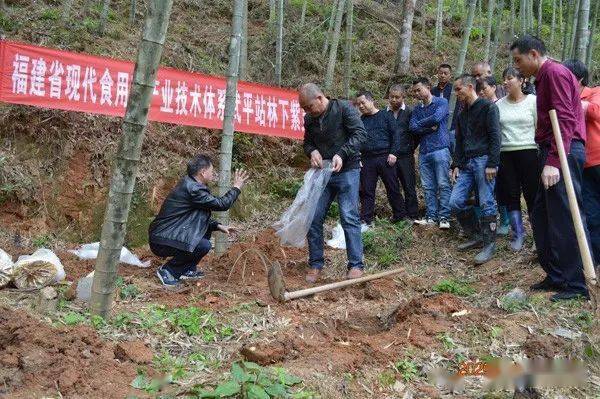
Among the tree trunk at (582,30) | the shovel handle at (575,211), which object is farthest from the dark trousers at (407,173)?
the shovel handle at (575,211)

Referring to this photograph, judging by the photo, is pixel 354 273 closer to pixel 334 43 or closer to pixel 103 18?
pixel 334 43

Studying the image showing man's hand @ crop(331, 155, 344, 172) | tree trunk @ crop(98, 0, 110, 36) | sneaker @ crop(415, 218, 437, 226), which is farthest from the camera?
tree trunk @ crop(98, 0, 110, 36)

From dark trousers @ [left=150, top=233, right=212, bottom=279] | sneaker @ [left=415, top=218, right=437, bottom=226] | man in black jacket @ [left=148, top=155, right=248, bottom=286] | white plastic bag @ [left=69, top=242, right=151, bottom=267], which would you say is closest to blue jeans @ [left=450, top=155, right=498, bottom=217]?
sneaker @ [left=415, top=218, right=437, bottom=226]

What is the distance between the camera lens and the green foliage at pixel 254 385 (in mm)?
2316

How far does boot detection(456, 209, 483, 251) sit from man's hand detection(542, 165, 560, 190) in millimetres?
1964

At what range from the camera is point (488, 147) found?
17.6 feet

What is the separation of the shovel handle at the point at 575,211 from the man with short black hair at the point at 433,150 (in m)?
2.36

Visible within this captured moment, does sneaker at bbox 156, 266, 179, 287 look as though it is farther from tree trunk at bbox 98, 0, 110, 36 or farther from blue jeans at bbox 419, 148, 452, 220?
tree trunk at bbox 98, 0, 110, 36

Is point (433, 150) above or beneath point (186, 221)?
above

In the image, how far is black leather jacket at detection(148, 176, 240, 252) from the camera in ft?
15.8

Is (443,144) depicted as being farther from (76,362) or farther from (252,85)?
(76,362)

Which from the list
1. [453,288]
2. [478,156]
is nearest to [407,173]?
[478,156]

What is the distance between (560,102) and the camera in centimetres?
390

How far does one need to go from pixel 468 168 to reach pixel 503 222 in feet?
2.45
